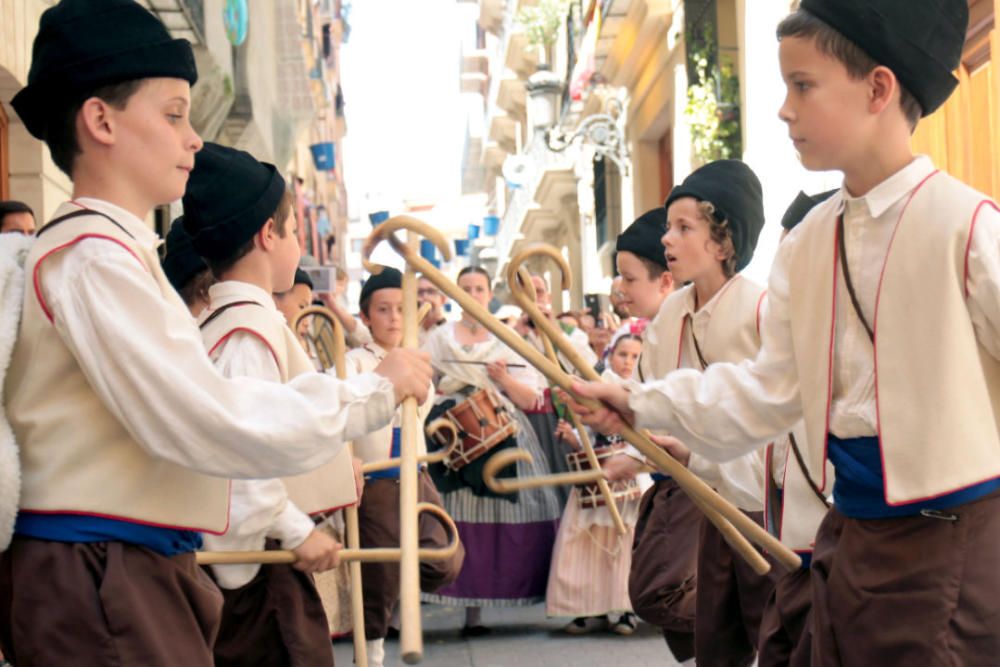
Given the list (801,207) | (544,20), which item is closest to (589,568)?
(801,207)

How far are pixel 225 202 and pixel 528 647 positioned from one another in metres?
4.61

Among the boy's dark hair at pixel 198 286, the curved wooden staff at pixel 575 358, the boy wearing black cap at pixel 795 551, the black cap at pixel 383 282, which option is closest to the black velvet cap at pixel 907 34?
the boy wearing black cap at pixel 795 551

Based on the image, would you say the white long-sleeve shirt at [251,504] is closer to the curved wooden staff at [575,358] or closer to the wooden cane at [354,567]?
the wooden cane at [354,567]

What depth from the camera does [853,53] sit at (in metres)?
3.06

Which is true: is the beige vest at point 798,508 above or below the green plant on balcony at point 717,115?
below

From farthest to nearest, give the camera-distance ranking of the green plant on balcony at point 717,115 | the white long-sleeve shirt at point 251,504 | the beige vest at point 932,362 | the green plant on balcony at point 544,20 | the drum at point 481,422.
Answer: the green plant on balcony at point 544,20 < the green plant on balcony at point 717,115 < the drum at point 481,422 < the white long-sleeve shirt at point 251,504 < the beige vest at point 932,362

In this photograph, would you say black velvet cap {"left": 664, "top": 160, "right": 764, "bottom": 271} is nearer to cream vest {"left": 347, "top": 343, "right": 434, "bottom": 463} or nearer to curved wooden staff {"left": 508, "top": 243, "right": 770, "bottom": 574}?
curved wooden staff {"left": 508, "top": 243, "right": 770, "bottom": 574}

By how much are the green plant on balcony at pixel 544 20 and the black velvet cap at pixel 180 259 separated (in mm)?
22962

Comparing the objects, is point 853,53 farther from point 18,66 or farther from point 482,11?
point 482,11

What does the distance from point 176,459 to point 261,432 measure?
17 cm

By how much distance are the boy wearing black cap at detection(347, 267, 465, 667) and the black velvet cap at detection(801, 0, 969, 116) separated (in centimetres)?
308

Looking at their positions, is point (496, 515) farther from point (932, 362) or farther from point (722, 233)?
point (932, 362)

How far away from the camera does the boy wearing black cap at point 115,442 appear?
106 inches

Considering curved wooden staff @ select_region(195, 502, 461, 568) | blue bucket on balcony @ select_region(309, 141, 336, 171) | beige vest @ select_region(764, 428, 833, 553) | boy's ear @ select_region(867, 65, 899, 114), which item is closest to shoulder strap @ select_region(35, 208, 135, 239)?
curved wooden staff @ select_region(195, 502, 461, 568)
